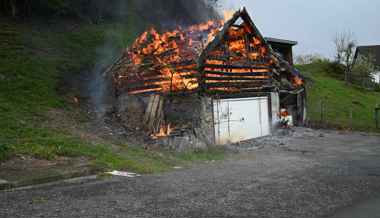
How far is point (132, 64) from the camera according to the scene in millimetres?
16734

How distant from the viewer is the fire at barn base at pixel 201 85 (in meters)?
14.3

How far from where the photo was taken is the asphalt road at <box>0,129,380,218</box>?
574cm

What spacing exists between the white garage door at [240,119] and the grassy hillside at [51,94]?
237cm

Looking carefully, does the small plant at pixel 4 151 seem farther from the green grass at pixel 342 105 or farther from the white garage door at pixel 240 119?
the green grass at pixel 342 105

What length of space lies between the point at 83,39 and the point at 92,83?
19.4 feet

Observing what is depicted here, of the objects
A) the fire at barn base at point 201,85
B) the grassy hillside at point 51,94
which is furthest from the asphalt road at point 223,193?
the fire at barn base at point 201,85

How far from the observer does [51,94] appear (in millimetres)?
16906

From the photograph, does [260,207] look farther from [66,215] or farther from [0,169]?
[0,169]

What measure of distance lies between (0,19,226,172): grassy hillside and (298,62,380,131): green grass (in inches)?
463

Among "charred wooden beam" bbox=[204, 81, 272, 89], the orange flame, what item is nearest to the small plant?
the orange flame

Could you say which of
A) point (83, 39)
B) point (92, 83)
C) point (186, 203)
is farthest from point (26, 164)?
point (83, 39)

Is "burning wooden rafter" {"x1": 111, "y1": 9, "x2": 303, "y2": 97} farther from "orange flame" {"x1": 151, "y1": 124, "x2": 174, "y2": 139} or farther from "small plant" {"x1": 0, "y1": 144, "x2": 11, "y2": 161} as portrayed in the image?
"small plant" {"x1": 0, "y1": 144, "x2": 11, "y2": 161}

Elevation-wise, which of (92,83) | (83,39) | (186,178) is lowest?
(186,178)

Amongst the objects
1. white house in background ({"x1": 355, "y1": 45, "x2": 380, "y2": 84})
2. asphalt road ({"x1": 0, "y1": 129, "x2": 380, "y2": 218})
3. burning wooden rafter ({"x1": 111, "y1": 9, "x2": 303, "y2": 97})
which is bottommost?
asphalt road ({"x1": 0, "y1": 129, "x2": 380, "y2": 218})
